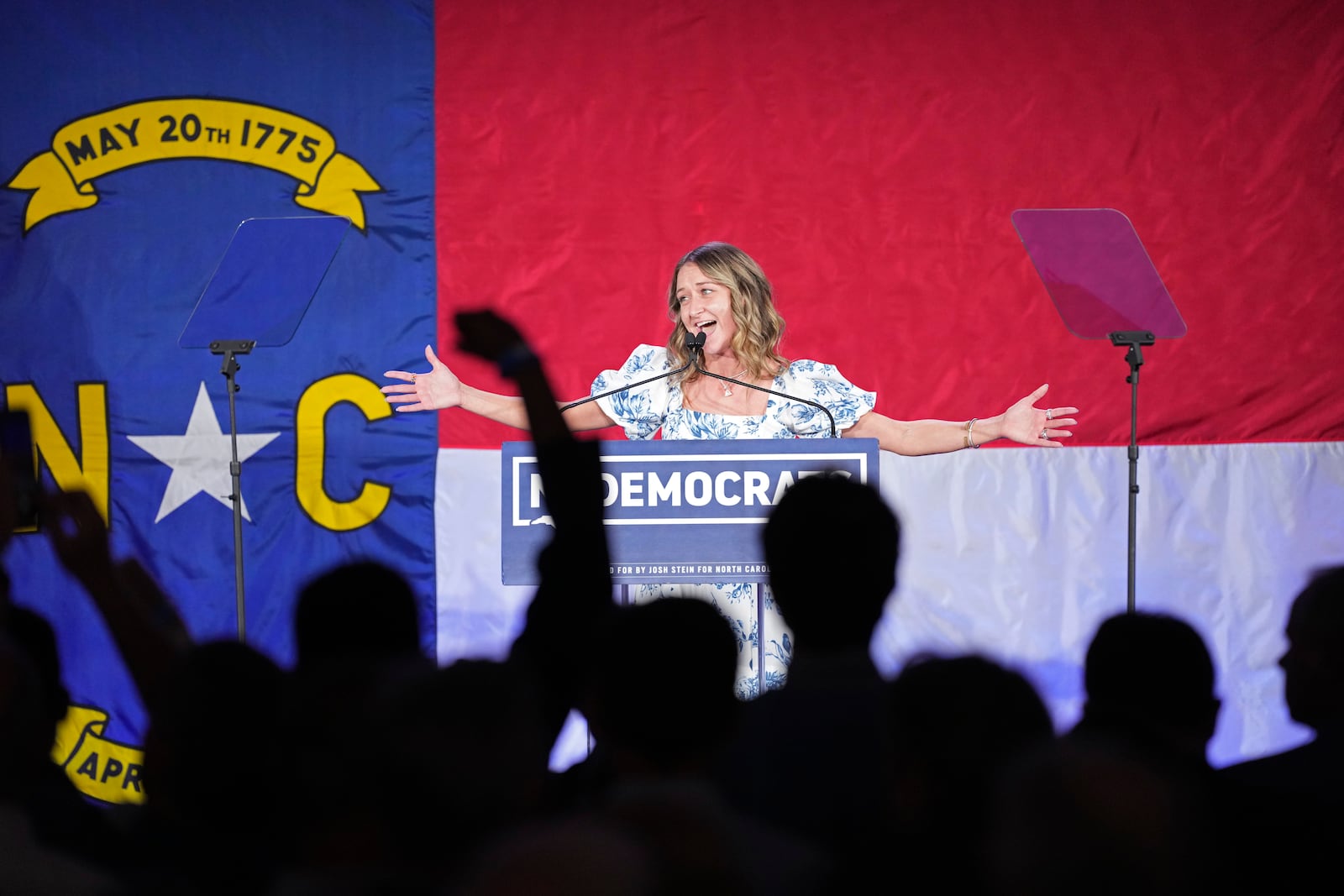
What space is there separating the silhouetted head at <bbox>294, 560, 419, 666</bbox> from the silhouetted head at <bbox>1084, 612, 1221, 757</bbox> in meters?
0.63

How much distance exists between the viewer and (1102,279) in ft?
9.93

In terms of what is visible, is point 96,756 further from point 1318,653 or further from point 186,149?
point 1318,653

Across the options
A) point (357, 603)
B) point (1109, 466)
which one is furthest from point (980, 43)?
point (357, 603)

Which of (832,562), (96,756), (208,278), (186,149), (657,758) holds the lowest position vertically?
(96,756)

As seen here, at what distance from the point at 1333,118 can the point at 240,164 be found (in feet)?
11.3

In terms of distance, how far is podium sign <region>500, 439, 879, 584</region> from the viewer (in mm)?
2385

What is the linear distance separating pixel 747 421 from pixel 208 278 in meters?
1.82

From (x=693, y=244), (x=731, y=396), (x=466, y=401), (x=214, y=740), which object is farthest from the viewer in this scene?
(x=693, y=244)

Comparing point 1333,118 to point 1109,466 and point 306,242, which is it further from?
point 306,242

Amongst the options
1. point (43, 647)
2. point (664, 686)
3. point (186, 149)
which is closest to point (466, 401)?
point (186, 149)

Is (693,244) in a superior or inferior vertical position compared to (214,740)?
superior

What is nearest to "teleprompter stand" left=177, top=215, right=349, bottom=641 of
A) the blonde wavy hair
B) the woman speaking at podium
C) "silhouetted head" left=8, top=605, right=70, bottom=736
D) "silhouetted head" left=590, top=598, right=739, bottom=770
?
the woman speaking at podium

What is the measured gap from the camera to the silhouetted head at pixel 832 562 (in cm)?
112

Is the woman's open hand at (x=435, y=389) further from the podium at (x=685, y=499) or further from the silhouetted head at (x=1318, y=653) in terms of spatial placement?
the silhouetted head at (x=1318, y=653)
